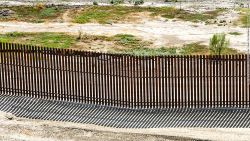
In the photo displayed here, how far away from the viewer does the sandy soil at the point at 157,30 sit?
4209 centimetres

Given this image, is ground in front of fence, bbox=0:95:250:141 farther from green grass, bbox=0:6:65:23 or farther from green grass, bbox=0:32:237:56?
green grass, bbox=0:6:65:23

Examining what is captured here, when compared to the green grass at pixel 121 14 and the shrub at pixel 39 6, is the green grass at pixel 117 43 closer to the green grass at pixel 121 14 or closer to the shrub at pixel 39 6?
the green grass at pixel 121 14

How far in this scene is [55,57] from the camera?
2303cm

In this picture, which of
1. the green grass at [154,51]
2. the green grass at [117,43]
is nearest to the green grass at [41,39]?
the green grass at [117,43]

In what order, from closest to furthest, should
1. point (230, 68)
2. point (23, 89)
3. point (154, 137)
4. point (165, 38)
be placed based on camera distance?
point (154, 137)
point (230, 68)
point (23, 89)
point (165, 38)

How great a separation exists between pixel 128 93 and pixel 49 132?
325 centimetres

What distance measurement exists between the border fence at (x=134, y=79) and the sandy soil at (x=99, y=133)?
1.68 m

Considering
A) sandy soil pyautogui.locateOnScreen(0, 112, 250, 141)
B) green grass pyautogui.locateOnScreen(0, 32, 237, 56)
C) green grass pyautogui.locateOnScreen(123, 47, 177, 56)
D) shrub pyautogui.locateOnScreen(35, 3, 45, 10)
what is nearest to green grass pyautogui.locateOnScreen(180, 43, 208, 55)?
green grass pyautogui.locateOnScreen(0, 32, 237, 56)

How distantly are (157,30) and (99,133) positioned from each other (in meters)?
26.2

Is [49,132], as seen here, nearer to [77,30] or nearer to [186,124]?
[186,124]

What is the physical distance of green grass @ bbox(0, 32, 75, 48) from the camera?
40188mm

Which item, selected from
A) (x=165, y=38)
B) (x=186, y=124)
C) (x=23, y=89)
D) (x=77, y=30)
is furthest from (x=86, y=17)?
(x=186, y=124)

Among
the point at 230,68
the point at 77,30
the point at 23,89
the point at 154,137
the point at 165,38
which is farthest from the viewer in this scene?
the point at 77,30

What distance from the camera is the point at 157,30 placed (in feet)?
150
